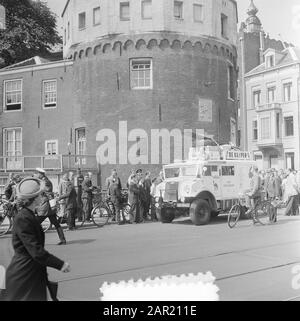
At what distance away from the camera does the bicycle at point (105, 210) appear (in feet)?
34.5

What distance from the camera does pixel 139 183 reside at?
39.6 ft

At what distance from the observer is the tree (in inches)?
128

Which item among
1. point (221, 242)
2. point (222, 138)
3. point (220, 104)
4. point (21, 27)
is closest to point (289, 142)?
point (21, 27)

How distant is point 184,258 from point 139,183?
23.1 feet

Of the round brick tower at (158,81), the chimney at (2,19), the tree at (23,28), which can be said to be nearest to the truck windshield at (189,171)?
the round brick tower at (158,81)

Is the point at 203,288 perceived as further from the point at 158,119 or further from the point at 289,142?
the point at 158,119

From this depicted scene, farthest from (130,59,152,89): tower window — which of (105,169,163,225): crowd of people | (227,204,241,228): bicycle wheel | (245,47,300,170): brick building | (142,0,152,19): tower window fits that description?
(245,47,300,170): brick building

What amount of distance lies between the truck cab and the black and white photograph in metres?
0.03

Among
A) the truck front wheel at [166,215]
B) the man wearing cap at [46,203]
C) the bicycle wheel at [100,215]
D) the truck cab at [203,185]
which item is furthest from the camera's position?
the truck front wheel at [166,215]

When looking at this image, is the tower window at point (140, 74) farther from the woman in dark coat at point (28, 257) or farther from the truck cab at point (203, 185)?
the woman in dark coat at point (28, 257)

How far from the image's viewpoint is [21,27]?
3328 mm

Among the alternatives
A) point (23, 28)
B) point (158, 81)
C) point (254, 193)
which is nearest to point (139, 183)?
point (254, 193)

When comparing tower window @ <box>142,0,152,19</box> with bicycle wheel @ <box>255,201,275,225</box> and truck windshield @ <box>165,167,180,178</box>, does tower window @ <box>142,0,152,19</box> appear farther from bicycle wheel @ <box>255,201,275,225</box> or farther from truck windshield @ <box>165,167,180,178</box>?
bicycle wheel @ <box>255,201,275,225</box>

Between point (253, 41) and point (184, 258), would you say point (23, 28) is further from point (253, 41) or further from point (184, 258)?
point (184, 258)
